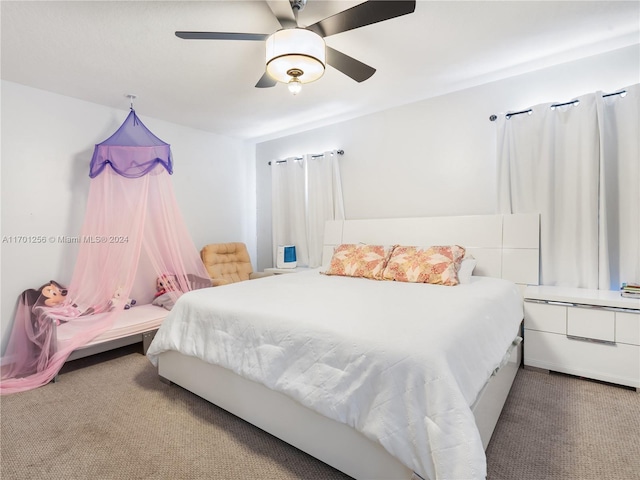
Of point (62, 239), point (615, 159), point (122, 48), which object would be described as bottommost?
point (62, 239)

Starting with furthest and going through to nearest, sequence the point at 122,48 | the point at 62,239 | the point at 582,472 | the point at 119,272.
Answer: the point at 62,239 < the point at 119,272 < the point at 122,48 < the point at 582,472

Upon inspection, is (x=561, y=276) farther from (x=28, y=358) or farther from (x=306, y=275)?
(x=28, y=358)

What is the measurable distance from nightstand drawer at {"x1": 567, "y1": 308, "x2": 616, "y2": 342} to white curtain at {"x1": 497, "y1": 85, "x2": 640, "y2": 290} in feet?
1.33

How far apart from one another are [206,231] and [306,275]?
79.0 inches

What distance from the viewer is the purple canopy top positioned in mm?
3113

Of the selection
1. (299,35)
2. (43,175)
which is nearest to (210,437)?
(299,35)

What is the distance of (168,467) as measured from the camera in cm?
168

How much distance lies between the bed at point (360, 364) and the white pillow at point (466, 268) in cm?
12

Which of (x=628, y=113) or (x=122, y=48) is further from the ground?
(x=122, y=48)

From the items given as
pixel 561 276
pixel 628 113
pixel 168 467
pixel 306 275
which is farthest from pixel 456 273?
pixel 168 467

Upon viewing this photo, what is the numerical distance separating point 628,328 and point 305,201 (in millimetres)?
3464

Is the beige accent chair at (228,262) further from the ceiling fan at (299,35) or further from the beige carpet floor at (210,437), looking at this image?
the ceiling fan at (299,35)

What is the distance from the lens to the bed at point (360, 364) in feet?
4.22

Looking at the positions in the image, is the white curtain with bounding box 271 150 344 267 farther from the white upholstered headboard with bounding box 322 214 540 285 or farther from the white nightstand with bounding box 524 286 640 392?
the white nightstand with bounding box 524 286 640 392
